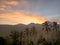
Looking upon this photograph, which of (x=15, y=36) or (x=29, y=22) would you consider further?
(x=29, y=22)

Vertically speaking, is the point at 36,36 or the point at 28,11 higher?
the point at 28,11

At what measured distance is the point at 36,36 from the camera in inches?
146

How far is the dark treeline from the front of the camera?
3.67 m

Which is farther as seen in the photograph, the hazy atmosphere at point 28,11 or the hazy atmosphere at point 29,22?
the hazy atmosphere at point 28,11

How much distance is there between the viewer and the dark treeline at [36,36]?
3670 mm

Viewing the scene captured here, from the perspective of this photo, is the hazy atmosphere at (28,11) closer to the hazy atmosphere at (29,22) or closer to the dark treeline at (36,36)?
the hazy atmosphere at (29,22)

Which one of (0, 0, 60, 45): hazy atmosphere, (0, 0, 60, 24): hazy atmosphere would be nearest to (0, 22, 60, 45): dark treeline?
(0, 0, 60, 45): hazy atmosphere

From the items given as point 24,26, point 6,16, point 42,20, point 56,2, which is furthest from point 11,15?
point 56,2

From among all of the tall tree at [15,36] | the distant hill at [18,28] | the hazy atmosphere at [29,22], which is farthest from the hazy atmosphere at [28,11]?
the tall tree at [15,36]

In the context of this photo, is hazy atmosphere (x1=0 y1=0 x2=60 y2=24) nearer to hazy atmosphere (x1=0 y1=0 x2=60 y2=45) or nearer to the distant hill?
hazy atmosphere (x1=0 y1=0 x2=60 y2=45)

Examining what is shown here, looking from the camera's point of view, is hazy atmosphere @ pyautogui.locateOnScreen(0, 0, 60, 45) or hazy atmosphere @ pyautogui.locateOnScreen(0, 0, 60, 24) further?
hazy atmosphere @ pyautogui.locateOnScreen(0, 0, 60, 24)

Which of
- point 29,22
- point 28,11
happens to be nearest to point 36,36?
point 29,22

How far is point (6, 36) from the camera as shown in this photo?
145 inches

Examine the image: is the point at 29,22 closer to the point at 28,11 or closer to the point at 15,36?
the point at 28,11
